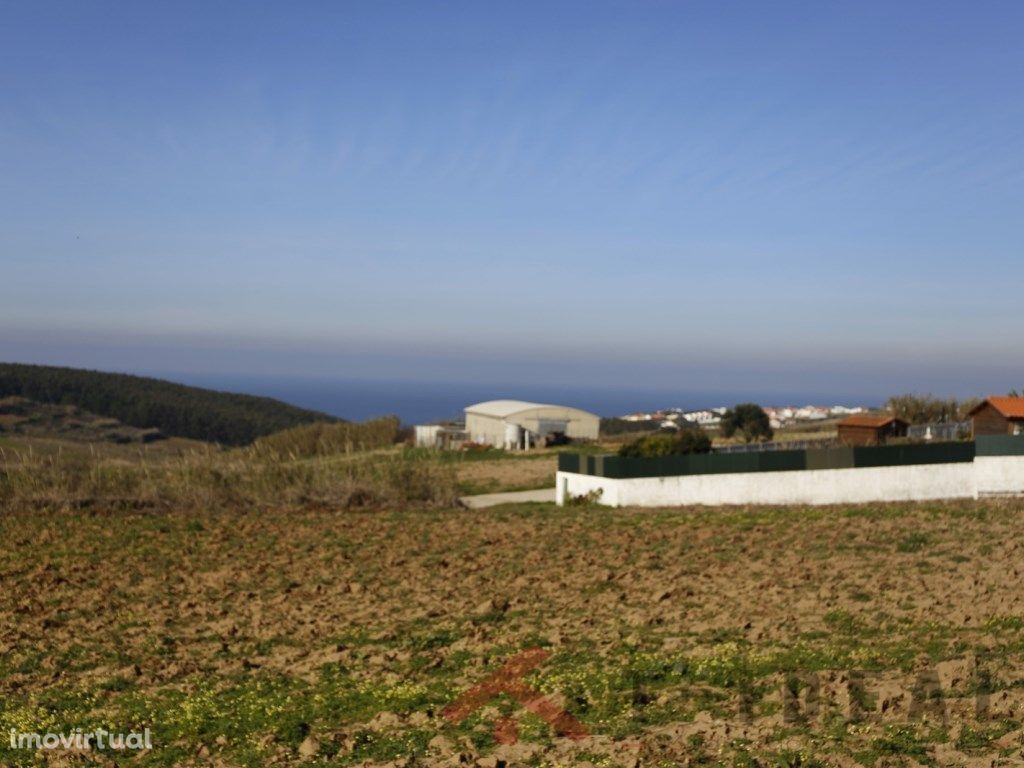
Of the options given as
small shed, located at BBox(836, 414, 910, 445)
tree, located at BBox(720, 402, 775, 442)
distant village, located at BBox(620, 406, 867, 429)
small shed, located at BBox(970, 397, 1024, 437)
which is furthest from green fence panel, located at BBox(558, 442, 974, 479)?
distant village, located at BBox(620, 406, 867, 429)

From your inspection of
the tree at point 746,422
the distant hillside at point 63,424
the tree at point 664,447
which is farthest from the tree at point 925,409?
the distant hillside at point 63,424

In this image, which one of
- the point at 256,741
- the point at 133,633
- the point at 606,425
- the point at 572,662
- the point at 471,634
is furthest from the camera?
the point at 606,425

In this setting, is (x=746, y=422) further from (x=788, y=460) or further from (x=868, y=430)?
(x=788, y=460)

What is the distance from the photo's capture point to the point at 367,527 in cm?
2134

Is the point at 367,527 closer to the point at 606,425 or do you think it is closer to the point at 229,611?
the point at 229,611

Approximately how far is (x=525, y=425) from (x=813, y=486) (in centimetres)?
3111

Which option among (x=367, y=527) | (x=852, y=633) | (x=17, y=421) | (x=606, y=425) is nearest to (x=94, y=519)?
(x=367, y=527)

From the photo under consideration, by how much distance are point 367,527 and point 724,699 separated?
44.9 feet

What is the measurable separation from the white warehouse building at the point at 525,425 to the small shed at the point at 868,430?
17.1 metres

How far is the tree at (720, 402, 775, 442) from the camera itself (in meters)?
52.6

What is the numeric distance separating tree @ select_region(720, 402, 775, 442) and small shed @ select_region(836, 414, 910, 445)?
11.5 meters

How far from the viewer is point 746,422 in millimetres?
53469

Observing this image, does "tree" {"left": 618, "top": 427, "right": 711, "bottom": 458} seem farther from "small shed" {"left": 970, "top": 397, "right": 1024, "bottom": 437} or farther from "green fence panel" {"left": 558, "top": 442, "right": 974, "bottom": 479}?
"small shed" {"left": 970, "top": 397, "right": 1024, "bottom": 437}

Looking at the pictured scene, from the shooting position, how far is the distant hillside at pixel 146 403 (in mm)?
81250
